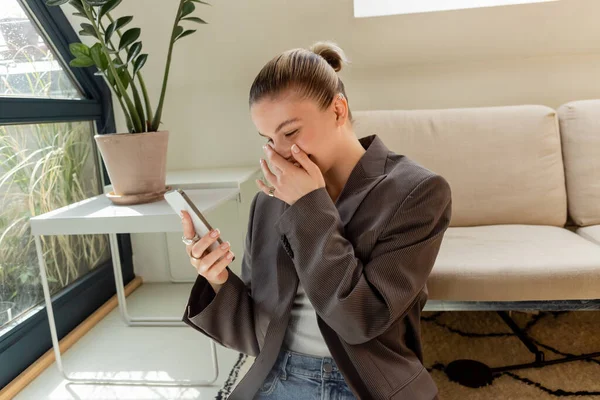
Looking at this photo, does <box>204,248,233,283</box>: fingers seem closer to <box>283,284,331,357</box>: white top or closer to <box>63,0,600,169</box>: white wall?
<box>283,284,331,357</box>: white top

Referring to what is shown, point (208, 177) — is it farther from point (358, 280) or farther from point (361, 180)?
point (358, 280)

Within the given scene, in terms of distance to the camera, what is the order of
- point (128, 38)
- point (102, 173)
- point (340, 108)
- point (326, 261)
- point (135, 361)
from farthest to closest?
point (102, 173) → point (135, 361) → point (128, 38) → point (340, 108) → point (326, 261)

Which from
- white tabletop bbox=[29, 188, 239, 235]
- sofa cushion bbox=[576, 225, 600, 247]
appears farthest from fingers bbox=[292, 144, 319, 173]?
sofa cushion bbox=[576, 225, 600, 247]

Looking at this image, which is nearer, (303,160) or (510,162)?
(303,160)

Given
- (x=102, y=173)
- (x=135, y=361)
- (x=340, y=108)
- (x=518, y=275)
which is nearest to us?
(x=340, y=108)

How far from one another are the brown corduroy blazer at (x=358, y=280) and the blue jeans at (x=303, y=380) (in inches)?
1.1

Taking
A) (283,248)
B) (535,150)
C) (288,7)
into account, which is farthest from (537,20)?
(283,248)

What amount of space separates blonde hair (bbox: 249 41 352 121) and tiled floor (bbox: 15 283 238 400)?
3.21ft

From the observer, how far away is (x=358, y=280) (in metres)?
0.73

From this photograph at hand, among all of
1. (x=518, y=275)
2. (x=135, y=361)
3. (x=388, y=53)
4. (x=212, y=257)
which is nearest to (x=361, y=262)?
(x=212, y=257)

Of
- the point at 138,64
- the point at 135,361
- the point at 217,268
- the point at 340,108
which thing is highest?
the point at 138,64

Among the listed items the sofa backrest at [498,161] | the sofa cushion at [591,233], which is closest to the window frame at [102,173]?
the sofa backrest at [498,161]

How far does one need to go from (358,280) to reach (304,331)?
18 cm

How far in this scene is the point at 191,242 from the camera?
79 centimetres
